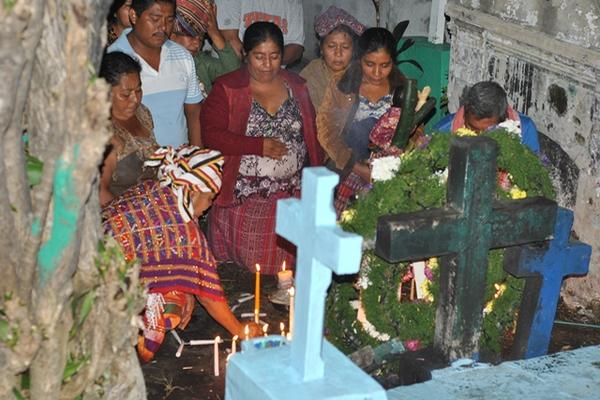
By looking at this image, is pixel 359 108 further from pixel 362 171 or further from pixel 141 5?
pixel 141 5

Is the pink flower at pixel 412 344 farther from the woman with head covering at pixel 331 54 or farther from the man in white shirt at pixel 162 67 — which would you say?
the woman with head covering at pixel 331 54

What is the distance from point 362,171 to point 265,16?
2644 mm

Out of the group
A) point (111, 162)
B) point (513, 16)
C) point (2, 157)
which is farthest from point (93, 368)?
point (513, 16)

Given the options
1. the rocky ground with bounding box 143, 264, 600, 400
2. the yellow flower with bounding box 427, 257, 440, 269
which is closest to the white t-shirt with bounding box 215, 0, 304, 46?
the rocky ground with bounding box 143, 264, 600, 400

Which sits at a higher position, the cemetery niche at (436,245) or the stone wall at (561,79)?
→ the stone wall at (561,79)

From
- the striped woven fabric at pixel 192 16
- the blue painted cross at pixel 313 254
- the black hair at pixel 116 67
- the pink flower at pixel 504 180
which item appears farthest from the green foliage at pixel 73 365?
the striped woven fabric at pixel 192 16

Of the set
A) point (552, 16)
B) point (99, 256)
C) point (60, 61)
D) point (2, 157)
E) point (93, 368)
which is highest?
point (552, 16)

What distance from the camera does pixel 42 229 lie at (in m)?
3.60

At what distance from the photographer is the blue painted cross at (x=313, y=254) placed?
332 cm

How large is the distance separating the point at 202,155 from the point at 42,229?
3.16 metres

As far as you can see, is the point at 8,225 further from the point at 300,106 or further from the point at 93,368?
the point at 300,106

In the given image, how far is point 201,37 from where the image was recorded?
30.6 ft

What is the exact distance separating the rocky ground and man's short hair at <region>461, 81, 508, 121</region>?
158 cm

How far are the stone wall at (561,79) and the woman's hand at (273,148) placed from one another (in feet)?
5.83
